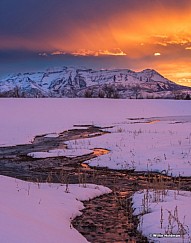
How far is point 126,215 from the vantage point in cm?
877

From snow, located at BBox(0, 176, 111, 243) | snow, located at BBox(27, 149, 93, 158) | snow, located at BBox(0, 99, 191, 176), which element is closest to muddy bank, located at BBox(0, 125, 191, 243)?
snow, located at BBox(0, 176, 111, 243)

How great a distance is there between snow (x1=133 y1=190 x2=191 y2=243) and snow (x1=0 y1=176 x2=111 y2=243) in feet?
4.19

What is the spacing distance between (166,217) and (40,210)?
8.06ft

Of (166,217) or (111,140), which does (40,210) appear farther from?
(111,140)

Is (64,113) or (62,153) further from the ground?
(64,113)

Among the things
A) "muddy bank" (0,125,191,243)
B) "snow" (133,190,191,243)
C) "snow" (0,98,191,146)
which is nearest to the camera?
"snow" (133,190,191,243)

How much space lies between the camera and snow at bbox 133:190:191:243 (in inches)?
279

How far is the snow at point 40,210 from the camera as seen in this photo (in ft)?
20.9

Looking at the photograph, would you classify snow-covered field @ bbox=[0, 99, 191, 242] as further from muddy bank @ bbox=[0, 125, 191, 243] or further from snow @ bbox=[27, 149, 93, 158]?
muddy bank @ bbox=[0, 125, 191, 243]

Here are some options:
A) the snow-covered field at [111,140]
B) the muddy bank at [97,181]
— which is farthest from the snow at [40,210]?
the muddy bank at [97,181]

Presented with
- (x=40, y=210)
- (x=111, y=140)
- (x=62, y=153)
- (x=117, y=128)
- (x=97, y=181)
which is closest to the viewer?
(x=40, y=210)

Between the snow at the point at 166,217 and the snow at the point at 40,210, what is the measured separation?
128 cm

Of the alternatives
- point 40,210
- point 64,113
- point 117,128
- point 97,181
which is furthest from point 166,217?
point 64,113

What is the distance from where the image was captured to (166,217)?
8047mm
